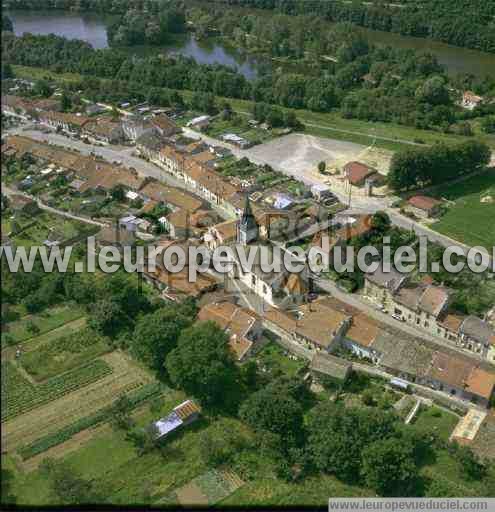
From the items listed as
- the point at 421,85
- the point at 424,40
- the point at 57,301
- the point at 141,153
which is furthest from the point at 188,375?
the point at 424,40

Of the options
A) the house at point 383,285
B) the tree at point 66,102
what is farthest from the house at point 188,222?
the tree at point 66,102

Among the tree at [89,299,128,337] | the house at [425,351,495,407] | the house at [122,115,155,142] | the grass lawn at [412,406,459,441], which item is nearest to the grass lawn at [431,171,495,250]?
the house at [425,351,495,407]

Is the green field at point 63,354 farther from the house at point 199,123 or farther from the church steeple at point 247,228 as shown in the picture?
the house at point 199,123

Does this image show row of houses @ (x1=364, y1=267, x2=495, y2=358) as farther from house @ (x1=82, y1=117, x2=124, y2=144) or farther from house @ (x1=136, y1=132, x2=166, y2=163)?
house @ (x1=82, y1=117, x2=124, y2=144)

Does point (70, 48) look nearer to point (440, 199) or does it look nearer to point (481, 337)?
point (440, 199)

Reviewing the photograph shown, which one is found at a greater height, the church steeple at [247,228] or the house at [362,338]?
the church steeple at [247,228]

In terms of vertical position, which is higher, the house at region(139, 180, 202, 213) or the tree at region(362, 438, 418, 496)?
the house at region(139, 180, 202, 213)

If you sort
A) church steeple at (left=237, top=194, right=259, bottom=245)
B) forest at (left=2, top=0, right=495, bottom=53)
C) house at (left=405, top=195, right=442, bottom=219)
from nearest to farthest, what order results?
church steeple at (left=237, top=194, right=259, bottom=245) < house at (left=405, top=195, right=442, bottom=219) < forest at (left=2, top=0, right=495, bottom=53)
